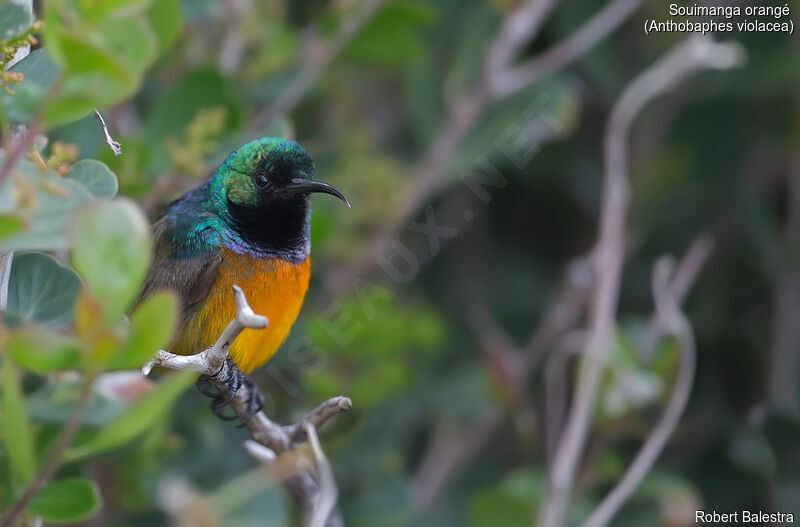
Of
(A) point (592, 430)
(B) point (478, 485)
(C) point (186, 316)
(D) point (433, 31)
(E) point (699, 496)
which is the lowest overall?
(B) point (478, 485)

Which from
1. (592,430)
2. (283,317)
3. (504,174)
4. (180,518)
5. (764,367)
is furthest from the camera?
(504,174)

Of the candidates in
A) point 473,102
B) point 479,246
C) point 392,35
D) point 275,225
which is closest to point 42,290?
point 275,225

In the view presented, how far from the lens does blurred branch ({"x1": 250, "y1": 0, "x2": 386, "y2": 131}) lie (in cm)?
252

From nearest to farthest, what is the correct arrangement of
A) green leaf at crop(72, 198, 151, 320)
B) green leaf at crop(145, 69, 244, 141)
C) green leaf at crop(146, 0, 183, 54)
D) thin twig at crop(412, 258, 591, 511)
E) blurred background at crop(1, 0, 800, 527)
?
green leaf at crop(72, 198, 151, 320) < green leaf at crop(146, 0, 183, 54) < green leaf at crop(145, 69, 244, 141) < blurred background at crop(1, 0, 800, 527) < thin twig at crop(412, 258, 591, 511)

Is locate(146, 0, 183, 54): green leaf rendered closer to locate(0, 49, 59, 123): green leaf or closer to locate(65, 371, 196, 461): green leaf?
locate(0, 49, 59, 123): green leaf

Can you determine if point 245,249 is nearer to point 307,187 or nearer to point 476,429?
point 307,187

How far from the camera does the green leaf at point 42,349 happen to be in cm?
61

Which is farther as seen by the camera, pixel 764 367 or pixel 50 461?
pixel 764 367

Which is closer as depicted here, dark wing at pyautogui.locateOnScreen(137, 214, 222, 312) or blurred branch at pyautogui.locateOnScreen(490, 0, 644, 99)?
dark wing at pyautogui.locateOnScreen(137, 214, 222, 312)

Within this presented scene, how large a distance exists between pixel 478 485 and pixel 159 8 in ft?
7.49

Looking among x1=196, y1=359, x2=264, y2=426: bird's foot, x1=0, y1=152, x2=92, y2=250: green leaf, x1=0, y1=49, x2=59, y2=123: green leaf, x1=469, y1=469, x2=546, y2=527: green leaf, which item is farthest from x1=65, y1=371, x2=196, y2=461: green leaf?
x1=469, y1=469, x2=546, y2=527: green leaf

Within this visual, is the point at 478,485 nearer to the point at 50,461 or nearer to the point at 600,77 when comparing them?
the point at 600,77

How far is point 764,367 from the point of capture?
11.2 ft

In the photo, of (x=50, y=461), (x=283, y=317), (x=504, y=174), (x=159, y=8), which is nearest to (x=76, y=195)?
(x=50, y=461)
